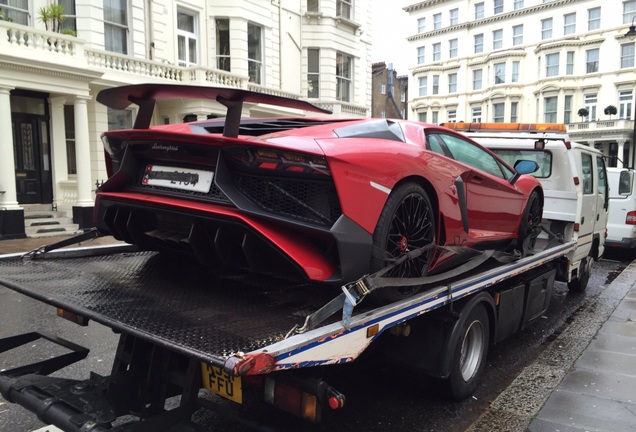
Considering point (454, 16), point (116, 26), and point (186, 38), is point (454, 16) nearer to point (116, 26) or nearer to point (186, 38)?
point (186, 38)

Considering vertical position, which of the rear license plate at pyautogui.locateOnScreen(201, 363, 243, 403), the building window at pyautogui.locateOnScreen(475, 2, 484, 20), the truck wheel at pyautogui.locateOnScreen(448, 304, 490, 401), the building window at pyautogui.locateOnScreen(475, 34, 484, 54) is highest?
the building window at pyautogui.locateOnScreen(475, 2, 484, 20)

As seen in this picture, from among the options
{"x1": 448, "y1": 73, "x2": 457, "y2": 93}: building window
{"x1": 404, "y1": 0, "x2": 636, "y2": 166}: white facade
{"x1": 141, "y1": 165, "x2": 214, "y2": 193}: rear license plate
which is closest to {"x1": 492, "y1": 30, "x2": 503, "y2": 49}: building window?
{"x1": 404, "y1": 0, "x2": 636, "y2": 166}: white facade

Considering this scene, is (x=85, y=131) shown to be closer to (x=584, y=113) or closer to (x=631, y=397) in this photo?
(x=631, y=397)

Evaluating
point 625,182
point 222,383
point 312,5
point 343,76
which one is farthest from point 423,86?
point 222,383

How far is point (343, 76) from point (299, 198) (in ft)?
66.9

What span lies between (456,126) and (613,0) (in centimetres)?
3989

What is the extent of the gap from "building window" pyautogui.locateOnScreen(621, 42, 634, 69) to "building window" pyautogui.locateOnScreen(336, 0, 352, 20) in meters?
27.2

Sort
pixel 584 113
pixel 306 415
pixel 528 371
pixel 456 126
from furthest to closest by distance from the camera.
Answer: pixel 584 113, pixel 456 126, pixel 528 371, pixel 306 415

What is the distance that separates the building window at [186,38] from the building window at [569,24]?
36000 millimetres

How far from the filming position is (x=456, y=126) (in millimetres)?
8430

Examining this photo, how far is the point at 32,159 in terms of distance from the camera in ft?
45.6

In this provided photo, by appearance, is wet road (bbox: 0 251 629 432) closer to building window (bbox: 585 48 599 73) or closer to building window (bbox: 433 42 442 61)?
building window (bbox: 585 48 599 73)

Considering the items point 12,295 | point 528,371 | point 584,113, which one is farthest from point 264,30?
point 584,113

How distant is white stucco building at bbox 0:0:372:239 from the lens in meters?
12.4
